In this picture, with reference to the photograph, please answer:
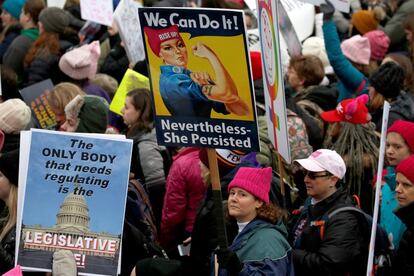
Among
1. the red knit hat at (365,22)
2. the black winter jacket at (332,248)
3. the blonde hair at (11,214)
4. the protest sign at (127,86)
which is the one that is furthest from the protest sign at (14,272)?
the red knit hat at (365,22)

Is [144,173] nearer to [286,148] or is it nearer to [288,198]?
[288,198]

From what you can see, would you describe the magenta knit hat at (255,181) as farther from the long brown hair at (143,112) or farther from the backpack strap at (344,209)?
the long brown hair at (143,112)

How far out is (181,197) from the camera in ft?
25.7

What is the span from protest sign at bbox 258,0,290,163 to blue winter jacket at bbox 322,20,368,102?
2.87 m

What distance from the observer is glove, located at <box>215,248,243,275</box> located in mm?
5941

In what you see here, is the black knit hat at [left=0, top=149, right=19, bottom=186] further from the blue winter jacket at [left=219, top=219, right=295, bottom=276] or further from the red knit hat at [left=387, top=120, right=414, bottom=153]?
the red knit hat at [left=387, top=120, right=414, bottom=153]

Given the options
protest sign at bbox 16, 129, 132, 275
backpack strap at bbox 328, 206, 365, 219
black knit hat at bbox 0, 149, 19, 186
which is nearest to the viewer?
protest sign at bbox 16, 129, 132, 275

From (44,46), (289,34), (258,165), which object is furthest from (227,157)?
(44,46)

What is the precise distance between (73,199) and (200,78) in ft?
3.21

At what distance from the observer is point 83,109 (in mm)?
8391

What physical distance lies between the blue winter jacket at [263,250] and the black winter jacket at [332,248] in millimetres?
410

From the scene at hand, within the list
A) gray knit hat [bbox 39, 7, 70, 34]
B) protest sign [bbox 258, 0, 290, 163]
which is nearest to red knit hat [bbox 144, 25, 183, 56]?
protest sign [bbox 258, 0, 290, 163]

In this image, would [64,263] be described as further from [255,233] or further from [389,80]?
[389,80]

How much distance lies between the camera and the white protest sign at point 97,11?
37.9 ft
